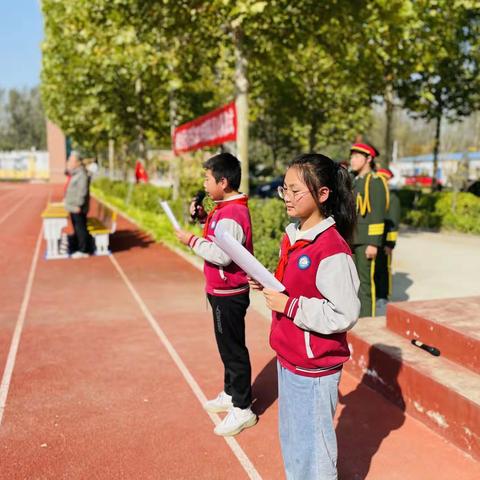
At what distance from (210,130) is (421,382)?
309 inches

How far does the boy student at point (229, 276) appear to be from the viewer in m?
3.54

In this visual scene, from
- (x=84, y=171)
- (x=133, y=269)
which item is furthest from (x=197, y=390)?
(x=84, y=171)

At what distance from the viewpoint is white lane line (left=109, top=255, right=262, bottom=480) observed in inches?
134

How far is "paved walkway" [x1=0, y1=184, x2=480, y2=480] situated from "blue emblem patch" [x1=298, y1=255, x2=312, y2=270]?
5.26 ft

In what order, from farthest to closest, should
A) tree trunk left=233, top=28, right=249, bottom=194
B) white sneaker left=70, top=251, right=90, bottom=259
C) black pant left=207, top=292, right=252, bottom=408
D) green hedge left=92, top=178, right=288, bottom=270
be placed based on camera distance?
1. white sneaker left=70, top=251, right=90, bottom=259
2. tree trunk left=233, top=28, right=249, bottom=194
3. green hedge left=92, top=178, right=288, bottom=270
4. black pant left=207, top=292, right=252, bottom=408

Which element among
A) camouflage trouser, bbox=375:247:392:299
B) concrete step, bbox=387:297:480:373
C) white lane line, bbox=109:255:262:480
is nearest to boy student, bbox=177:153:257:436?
white lane line, bbox=109:255:262:480

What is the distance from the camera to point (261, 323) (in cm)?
660

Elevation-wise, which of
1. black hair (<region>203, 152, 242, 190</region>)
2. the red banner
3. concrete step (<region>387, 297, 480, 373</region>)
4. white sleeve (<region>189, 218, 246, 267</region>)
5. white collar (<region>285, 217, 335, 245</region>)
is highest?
the red banner

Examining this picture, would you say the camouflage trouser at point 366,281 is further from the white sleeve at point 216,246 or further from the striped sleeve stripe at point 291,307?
the striped sleeve stripe at point 291,307

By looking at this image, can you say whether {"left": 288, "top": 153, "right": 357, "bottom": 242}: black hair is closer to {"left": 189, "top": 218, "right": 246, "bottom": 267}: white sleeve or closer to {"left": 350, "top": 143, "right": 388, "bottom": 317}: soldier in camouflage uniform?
{"left": 189, "top": 218, "right": 246, "bottom": 267}: white sleeve

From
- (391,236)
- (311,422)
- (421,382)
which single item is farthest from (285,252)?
(391,236)

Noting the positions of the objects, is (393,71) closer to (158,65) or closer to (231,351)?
(158,65)

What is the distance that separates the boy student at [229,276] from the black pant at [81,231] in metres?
7.51

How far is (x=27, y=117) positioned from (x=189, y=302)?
93.9 m
